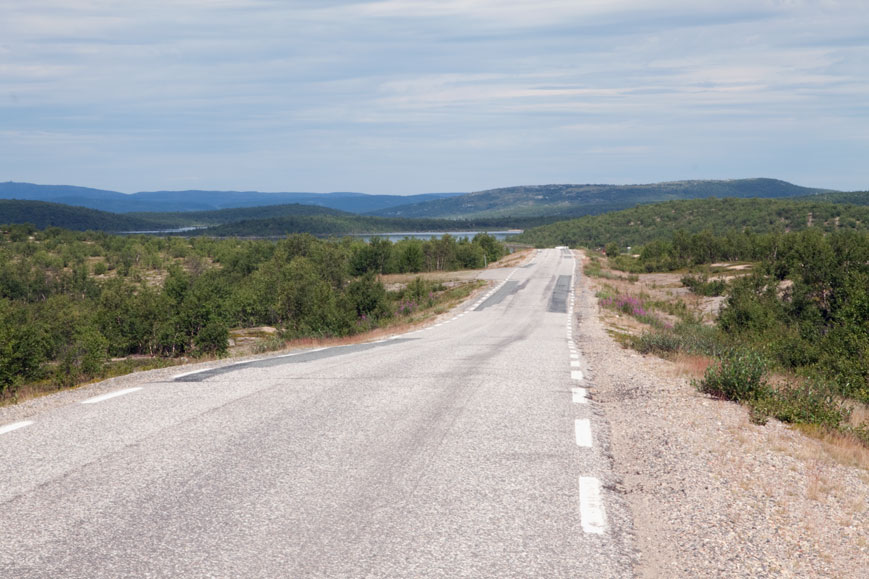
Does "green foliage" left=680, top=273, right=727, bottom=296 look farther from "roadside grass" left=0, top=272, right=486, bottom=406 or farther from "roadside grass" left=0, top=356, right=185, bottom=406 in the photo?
"roadside grass" left=0, top=356, right=185, bottom=406

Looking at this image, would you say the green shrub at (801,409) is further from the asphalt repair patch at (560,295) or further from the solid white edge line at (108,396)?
the asphalt repair patch at (560,295)

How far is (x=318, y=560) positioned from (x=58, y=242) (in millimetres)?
191296

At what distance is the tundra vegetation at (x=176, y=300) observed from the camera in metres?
37.4

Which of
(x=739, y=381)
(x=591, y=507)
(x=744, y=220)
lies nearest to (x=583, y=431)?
(x=591, y=507)

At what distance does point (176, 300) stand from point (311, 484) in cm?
5861

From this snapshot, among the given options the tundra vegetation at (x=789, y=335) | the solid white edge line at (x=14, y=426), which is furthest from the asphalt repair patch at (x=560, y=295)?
the solid white edge line at (x=14, y=426)

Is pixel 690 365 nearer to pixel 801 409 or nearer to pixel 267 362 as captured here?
pixel 801 409

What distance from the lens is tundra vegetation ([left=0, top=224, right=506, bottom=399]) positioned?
123 feet

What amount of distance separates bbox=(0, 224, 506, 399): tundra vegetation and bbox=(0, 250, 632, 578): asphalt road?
6.92 metres

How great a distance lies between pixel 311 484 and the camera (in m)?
5.72

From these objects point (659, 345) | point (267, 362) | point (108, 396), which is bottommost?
point (659, 345)

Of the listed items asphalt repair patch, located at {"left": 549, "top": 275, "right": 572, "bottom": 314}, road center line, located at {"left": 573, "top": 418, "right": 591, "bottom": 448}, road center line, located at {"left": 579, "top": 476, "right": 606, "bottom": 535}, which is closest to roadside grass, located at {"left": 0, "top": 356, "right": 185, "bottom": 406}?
road center line, located at {"left": 573, "top": 418, "right": 591, "bottom": 448}

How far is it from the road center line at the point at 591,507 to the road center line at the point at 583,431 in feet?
4.24

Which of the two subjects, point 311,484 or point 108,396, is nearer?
point 311,484
